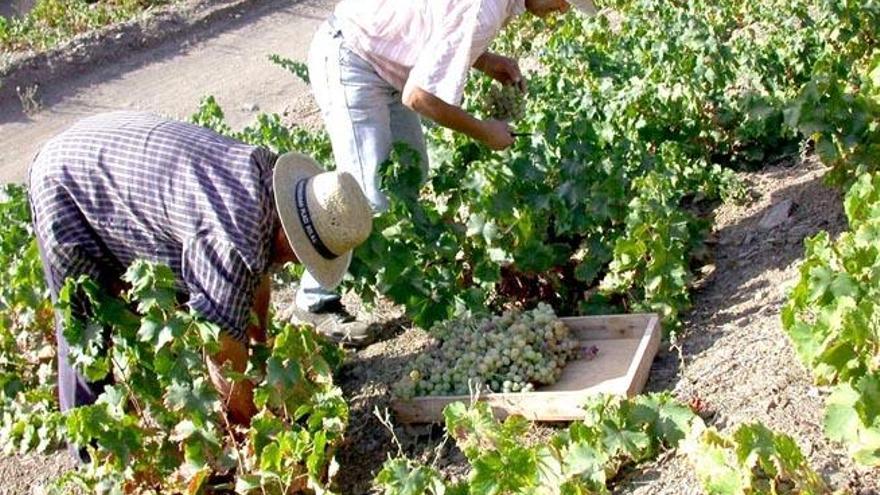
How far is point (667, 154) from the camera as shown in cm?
544

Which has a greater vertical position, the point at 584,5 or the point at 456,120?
Result: the point at 584,5

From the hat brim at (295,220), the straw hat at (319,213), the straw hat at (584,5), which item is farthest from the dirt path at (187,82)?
the straw hat at (319,213)

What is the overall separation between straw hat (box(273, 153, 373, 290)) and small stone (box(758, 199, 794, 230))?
2056 millimetres

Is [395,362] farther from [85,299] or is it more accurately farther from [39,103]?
[39,103]

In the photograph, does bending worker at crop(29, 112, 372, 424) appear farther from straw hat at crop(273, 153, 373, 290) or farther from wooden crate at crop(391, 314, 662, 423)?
wooden crate at crop(391, 314, 662, 423)

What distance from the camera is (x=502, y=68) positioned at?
16.6 feet

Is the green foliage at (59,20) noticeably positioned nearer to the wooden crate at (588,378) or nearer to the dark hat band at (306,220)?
the wooden crate at (588,378)

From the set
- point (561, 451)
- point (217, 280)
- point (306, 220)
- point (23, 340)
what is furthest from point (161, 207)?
point (23, 340)

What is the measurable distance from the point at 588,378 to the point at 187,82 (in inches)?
268

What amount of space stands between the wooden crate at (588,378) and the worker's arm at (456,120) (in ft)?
2.24

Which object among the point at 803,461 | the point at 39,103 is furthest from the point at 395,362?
the point at 39,103

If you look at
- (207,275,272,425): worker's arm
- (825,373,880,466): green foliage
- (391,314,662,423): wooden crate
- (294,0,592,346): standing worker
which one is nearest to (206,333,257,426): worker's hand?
(207,275,272,425): worker's arm

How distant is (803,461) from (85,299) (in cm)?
Result: 216

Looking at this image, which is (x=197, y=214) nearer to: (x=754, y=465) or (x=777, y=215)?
(x=754, y=465)
